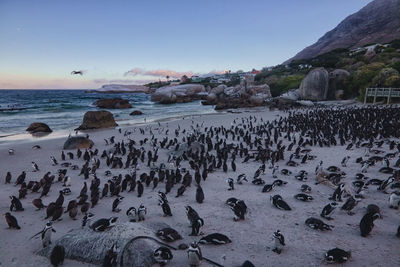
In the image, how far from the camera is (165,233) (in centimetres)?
524

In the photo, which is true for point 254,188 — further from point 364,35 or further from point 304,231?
point 364,35

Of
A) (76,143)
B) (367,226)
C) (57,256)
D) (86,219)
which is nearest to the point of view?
(57,256)

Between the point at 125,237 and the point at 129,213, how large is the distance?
64.2 inches

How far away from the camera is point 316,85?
45438 millimetres

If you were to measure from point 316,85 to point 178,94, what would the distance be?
137ft

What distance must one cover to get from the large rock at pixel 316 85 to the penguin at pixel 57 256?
158ft

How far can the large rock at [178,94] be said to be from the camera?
6712cm

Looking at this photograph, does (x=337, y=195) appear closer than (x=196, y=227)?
No

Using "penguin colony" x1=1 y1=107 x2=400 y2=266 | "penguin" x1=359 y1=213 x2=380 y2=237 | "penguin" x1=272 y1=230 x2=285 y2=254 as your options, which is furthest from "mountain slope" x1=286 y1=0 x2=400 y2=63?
"penguin" x1=272 y1=230 x2=285 y2=254

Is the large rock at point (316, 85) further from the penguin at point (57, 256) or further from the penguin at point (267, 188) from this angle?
the penguin at point (57, 256)

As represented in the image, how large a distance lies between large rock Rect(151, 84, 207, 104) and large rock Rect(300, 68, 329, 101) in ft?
108

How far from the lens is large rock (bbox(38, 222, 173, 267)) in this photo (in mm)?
4438

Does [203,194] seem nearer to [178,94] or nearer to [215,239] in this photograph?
[215,239]

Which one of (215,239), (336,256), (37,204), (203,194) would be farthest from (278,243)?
(37,204)
